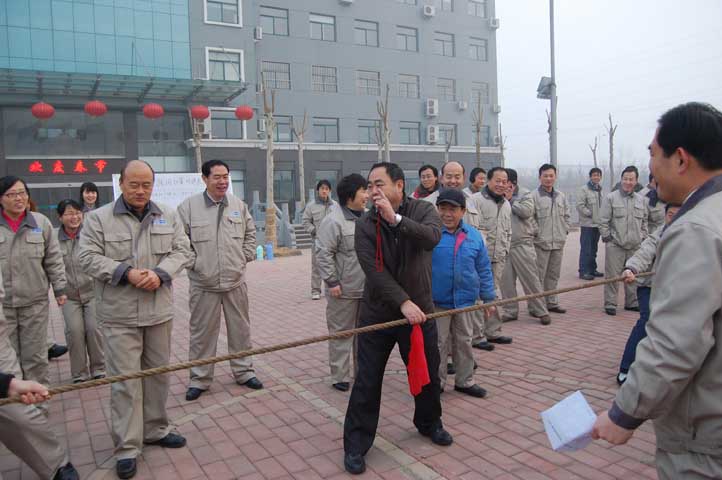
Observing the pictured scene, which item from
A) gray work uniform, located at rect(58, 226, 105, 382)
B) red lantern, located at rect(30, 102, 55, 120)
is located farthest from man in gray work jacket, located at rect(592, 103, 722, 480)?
red lantern, located at rect(30, 102, 55, 120)

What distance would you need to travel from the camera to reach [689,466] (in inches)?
65.2

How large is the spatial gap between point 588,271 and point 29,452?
9.86 m

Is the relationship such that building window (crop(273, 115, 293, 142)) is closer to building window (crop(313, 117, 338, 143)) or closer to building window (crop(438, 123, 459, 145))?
building window (crop(313, 117, 338, 143))

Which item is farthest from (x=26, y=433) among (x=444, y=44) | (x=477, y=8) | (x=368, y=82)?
(x=477, y=8)

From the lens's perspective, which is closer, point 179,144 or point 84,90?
point 84,90

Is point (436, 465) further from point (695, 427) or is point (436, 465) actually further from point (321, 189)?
point (321, 189)

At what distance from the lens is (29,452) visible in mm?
3018

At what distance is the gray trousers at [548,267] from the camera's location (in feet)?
24.7

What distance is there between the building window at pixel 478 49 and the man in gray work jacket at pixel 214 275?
3388cm

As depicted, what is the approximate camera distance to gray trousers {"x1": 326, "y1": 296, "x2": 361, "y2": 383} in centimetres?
482

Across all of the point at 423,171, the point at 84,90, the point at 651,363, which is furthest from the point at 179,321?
the point at 84,90

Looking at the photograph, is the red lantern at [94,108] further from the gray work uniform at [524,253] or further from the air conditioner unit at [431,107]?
the gray work uniform at [524,253]

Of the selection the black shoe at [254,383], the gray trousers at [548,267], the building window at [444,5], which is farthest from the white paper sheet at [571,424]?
the building window at [444,5]

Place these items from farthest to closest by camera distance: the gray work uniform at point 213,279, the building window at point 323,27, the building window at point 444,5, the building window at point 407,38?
the building window at point 444,5
the building window at point 407,38
the building window at point 323,27
the gray work uniform at point 213,279
